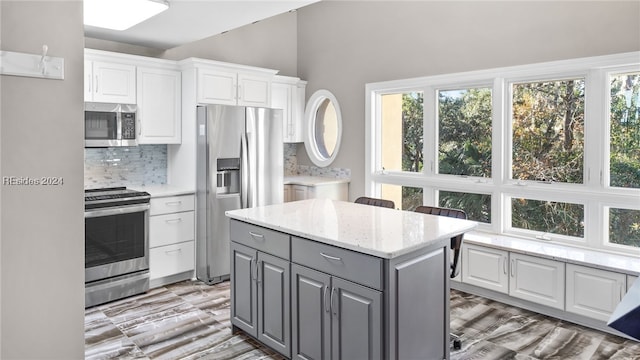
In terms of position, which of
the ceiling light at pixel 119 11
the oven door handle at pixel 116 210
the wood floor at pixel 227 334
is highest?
the ceiling light at pixel 119 11

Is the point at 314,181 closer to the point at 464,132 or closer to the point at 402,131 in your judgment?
the point at 402,131

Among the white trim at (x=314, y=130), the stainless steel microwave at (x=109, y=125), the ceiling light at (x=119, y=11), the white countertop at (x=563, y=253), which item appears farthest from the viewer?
the white trim at (x=314, y=130)

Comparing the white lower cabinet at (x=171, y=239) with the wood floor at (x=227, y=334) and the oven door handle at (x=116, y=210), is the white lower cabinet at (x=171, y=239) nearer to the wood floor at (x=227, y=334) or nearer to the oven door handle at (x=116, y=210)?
the oven door handle at (x=116, y=210)

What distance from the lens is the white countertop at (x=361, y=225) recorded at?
224 centimetres

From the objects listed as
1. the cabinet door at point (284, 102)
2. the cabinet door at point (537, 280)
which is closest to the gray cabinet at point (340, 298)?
the cabinet door at point (537, 280)

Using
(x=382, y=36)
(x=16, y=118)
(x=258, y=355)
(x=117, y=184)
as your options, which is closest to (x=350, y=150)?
(x=382, y=36)

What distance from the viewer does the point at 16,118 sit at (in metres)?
1.87

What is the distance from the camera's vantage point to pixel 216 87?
14.8 feet

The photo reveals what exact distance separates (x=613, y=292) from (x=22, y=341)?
3590mm

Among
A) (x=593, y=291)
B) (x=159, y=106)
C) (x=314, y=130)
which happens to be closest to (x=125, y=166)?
(x=159, y=106)

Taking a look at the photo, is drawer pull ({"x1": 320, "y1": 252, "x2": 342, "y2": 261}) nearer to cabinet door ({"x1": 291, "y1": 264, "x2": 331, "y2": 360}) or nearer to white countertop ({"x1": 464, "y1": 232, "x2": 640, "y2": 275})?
cabinet door ({"x1": 291, "y1": 264, "x2": 331, "y2": 360})

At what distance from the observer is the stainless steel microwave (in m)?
3.85

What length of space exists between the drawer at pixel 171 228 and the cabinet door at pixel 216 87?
1.16 metres

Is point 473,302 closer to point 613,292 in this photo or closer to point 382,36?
point 613,292
